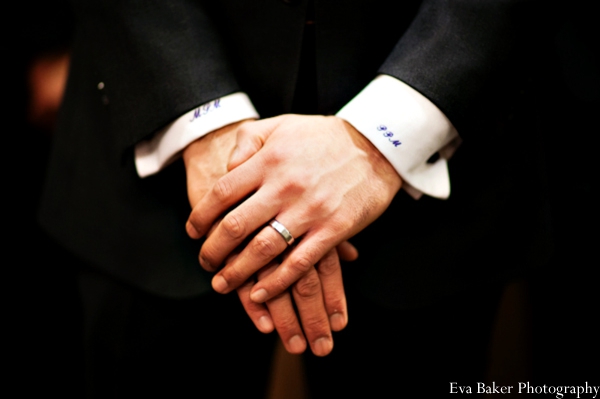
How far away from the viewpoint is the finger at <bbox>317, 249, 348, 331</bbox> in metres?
0.63

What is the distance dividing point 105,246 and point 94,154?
0.16 meters

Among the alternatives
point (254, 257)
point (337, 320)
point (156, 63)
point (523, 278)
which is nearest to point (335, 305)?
point (337, 320)

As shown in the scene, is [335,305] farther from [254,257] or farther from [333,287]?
[254,257]

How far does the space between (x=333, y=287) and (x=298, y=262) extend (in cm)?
9

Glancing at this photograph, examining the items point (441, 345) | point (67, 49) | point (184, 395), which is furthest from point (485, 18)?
point (67, 49)

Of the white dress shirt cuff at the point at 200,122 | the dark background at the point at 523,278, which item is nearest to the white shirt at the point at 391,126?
the white dress shirt cuff at the point at 200,122

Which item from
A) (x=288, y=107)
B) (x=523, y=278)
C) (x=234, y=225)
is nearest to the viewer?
(x=234, y=225)

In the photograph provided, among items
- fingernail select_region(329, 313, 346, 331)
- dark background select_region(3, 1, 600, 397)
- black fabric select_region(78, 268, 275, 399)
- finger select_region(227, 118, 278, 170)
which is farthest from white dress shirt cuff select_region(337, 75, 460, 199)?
dark background select_region(3, 1, 600, 397)

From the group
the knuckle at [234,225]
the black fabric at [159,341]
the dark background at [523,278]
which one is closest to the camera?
A: the knuckle at [234,225]

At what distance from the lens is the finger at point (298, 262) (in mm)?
581

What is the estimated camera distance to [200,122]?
0.65 metres

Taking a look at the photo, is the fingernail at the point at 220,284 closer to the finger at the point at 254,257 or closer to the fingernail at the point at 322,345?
the finger at the point at 254,257

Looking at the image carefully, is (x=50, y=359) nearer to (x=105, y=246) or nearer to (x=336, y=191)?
(x=105, y=246)

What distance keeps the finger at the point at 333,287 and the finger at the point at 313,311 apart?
0.01m
